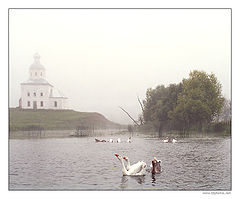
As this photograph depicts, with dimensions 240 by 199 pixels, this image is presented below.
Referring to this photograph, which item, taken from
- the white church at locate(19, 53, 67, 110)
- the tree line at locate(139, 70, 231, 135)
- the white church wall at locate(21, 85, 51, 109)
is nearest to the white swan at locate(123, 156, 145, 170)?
the tree line at locate(139, 70, 231, 135)

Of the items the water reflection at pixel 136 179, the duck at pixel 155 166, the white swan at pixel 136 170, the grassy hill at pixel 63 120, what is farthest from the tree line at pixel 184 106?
the water reflection at pixel 136 179

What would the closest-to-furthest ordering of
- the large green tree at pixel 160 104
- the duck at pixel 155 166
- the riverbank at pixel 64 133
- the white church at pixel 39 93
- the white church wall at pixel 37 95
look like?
the duck at pixel 155 166 → the white church at pixel 39 93 → the white church wall at pixel 37 95 → the large green tree at pixel 160 104 → the riverbank at pixel 64 133

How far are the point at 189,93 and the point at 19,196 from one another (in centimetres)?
523

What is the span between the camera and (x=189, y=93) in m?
10.1

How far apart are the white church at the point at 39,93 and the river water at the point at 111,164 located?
3.18ft

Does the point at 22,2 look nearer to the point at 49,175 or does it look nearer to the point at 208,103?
the point at 49,175

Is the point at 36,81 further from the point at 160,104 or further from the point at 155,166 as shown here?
the point at 155,166

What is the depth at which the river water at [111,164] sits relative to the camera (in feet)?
26.9

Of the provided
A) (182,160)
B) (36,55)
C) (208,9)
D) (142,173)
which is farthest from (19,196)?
(208,9)

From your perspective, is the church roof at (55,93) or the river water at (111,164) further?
the church roof at (55,93)

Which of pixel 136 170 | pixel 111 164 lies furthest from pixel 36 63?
pixel 136 170

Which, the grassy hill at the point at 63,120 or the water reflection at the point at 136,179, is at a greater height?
the grassy hill at the point at 63,120

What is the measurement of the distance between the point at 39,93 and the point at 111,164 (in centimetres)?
276

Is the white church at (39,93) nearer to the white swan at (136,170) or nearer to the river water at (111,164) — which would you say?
the river water at (111,164)
